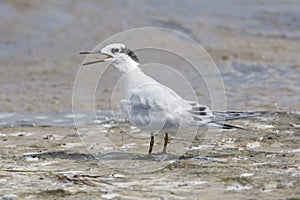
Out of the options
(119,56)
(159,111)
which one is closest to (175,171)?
(159,111)

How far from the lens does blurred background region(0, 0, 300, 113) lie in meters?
8.81

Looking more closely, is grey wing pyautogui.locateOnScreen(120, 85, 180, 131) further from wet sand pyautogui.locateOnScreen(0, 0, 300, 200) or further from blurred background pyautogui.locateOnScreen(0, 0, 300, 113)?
blurred background pyautogui.locateOnScreen(0, 0, 300, 113)

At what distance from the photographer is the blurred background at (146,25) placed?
8812mm

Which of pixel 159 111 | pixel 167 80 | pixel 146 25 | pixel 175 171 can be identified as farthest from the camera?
pixel 146 25

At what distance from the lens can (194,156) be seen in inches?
227

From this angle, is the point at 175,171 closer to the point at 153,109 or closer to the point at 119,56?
the point at 153,109

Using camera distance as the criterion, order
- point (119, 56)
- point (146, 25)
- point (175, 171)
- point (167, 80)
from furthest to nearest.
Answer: point (146, 25) → point (167, 80) → point (119, 56) → point (175, 171)

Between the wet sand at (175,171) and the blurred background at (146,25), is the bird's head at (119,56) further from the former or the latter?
the blurred background at (146,25)

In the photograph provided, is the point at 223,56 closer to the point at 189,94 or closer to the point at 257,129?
the point at 189,94

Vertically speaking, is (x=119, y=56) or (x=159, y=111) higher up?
(x=119, y=56)

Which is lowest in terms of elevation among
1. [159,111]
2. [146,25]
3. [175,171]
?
[175,171]

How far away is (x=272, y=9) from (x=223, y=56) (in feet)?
11.2

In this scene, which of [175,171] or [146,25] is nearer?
[175,171]

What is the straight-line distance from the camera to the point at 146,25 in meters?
12.7
